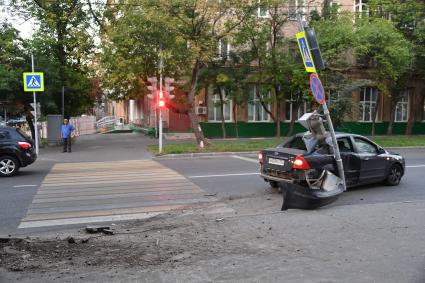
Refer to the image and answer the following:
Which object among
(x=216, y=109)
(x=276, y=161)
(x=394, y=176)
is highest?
(x=216, y=109)

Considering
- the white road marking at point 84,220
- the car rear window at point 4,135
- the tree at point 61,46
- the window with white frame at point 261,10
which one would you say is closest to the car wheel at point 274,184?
the white road marking at point 84,220

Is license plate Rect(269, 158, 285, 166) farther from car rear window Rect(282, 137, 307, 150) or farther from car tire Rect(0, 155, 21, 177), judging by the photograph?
car tire Rect(0, 155, 21, 177)

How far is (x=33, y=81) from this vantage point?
19.0 metres

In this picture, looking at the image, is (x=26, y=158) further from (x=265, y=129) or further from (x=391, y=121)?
(x=391, y=121)

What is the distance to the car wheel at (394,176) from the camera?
36.5 ft

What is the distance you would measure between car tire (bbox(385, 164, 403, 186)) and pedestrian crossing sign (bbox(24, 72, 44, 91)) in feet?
48.4

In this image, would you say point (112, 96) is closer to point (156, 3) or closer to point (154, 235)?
point (156, 3)

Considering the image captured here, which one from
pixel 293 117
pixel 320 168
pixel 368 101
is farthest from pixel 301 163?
pixel 368 101

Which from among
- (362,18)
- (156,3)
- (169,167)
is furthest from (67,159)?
(362,18)

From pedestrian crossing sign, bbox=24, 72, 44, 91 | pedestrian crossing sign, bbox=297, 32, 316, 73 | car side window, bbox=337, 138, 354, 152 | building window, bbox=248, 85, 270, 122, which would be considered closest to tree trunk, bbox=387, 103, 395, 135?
building window, bbox=248, 85, 270, 122

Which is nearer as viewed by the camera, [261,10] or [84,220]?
[84,220]

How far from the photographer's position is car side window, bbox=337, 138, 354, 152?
10.1 metres

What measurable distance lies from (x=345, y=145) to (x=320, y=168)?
150 centimetres

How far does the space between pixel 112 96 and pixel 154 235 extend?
21.2 metres
